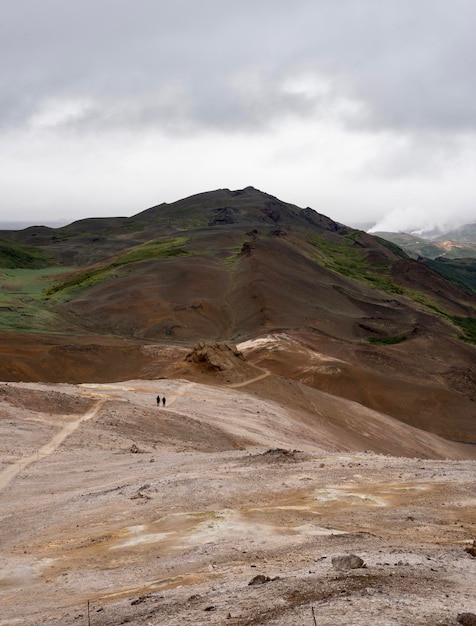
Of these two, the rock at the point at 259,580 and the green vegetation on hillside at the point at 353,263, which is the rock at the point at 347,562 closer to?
the rock at the point at 259,580

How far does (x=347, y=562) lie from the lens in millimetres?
7973

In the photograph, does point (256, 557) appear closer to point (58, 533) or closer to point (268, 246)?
point (58, 533)

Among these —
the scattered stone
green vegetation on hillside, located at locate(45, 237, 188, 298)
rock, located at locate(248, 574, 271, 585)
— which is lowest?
the scattered stone

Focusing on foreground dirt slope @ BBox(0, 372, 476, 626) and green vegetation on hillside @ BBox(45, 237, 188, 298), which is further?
green vegetation on hillside @ BBox(45, 237, 188, 298)

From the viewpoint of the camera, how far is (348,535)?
10375 millimetres

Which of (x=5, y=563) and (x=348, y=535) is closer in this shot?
(x=348, y=535)

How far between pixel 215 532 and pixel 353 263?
123 metres

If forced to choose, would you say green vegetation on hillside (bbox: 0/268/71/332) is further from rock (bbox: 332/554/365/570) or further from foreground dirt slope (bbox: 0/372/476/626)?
rock (bbox: 332/554/365/570)

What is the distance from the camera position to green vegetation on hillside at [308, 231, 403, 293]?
11425 cm

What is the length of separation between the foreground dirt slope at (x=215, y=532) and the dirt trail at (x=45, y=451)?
2.5 inches

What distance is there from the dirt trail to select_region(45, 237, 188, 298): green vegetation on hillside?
211 feet

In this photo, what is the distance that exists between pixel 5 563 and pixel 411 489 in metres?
8.73

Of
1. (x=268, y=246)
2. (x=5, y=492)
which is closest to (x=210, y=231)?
(x=268, y=246)

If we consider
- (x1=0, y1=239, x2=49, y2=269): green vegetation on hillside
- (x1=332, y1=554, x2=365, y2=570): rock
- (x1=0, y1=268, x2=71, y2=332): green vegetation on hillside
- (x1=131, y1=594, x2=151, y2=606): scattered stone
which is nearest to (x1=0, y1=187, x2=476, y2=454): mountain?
(x1=0, y1=268, x2=71, y2=332): green vegetation on hillside
